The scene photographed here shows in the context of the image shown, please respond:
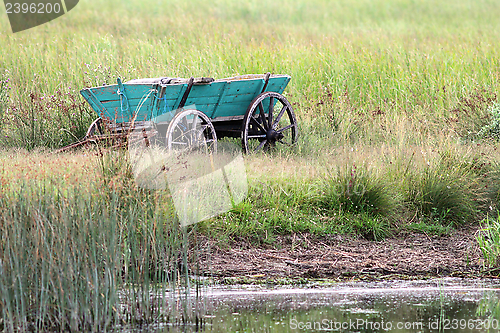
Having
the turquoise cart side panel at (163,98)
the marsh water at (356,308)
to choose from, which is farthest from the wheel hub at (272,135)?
the marsh water at (356,308)

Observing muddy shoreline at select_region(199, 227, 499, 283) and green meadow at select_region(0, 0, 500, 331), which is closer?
green meadow at select_region(0, 0, 500, 331)

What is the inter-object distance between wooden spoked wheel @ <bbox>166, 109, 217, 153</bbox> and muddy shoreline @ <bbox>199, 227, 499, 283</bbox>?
1.56m

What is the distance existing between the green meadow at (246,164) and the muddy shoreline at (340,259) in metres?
0.14

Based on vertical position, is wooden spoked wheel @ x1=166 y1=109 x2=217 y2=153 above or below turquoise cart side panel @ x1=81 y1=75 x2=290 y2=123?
below

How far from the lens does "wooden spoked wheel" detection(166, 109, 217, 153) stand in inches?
275

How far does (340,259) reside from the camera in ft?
18.9

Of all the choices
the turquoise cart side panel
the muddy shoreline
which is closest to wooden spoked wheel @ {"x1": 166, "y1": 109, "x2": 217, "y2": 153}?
the turquoise cart side panel

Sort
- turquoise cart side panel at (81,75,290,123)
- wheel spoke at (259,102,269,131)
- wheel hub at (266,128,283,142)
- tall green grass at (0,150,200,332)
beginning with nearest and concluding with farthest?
tall green grass at (0,150,200,332), turquoise cart side panel at (81,75,290,123), wheel spoke at (259,102,269,131), wheel hub at (266,128,283,142)

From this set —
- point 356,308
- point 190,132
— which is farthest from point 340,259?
point 190,132

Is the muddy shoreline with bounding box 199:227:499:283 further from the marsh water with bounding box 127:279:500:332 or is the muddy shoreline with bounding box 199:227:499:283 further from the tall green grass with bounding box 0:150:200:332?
the tall green grass with bounding box 0:150:200:332

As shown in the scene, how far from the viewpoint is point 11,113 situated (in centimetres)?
949

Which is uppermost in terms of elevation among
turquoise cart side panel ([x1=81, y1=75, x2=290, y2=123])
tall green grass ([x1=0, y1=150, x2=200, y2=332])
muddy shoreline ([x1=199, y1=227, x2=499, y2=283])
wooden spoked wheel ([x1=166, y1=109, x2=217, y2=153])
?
turquoise cart side panel ([x1=81, y1=75, x2=290, y2=123])

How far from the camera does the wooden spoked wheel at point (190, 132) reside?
6.97m

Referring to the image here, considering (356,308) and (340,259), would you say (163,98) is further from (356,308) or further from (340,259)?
(356,308)
